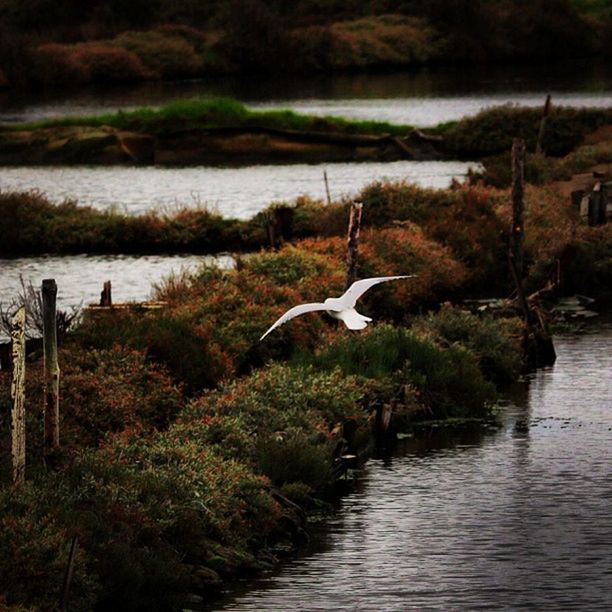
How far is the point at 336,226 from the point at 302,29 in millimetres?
109395

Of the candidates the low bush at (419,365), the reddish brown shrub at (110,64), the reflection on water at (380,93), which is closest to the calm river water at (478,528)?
the low bush at (419,365)

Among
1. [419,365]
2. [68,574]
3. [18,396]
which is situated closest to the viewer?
[68,574]

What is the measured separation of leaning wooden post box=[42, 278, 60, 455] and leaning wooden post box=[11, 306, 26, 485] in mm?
1257

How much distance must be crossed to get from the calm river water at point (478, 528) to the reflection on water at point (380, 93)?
72.7 metres

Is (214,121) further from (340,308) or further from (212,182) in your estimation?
(340,308)

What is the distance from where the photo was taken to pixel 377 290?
52.2 metres

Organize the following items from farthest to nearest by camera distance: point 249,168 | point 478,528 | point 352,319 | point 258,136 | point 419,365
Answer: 1. point 258,136
2. point 249,168
3. point 419,365
4. point 478,528
5. point 352,319

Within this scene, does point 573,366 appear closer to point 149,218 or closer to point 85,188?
point 149,218

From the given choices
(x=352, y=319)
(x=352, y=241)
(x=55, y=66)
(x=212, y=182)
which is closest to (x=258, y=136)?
(x=212, y=182)

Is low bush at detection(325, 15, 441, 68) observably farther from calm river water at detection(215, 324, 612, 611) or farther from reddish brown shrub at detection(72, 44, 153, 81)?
calm river water at detection(215, 324, 612, 611)

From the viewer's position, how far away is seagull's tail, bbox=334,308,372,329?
29984 millimetres

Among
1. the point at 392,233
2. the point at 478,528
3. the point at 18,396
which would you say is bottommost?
the point at 478,528

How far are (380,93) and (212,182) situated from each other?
51937 millimetres

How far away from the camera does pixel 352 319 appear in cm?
3056
